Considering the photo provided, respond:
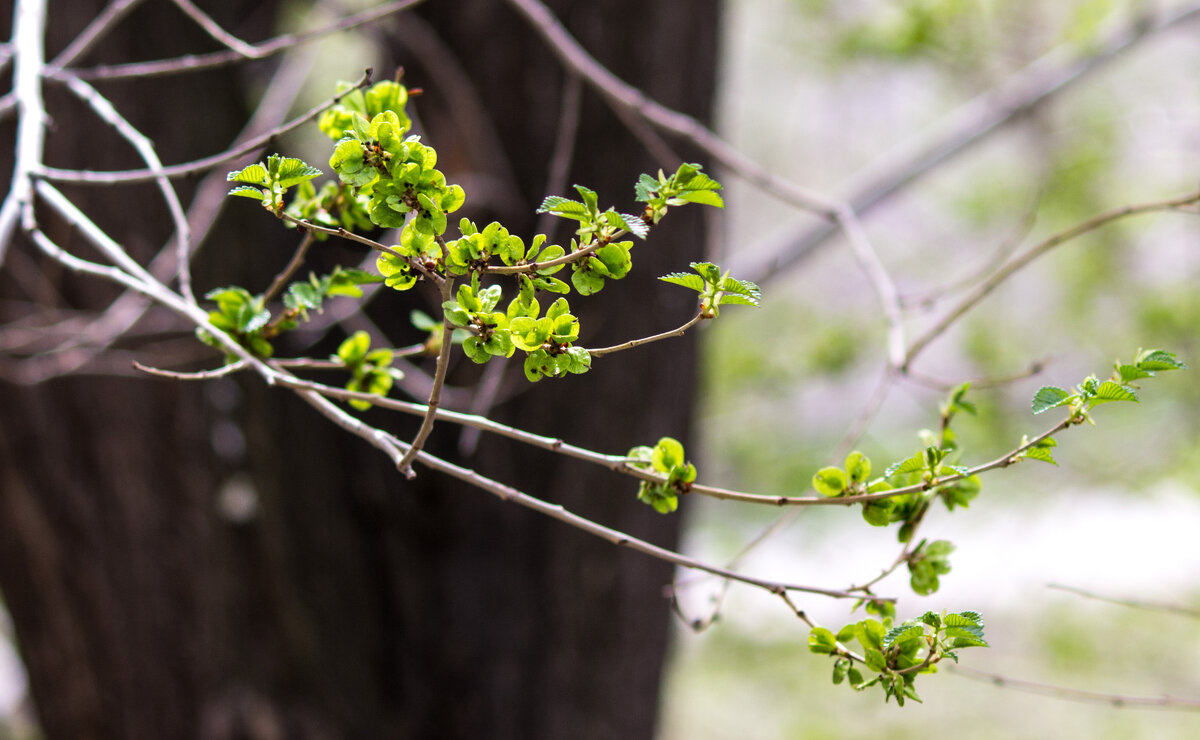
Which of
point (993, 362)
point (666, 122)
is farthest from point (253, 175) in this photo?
point (993, 362)

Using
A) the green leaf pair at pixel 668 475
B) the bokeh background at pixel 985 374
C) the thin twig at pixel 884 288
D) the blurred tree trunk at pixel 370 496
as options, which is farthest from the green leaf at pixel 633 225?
the blurred tree trunk at pixel 370 496

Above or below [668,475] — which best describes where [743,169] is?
above

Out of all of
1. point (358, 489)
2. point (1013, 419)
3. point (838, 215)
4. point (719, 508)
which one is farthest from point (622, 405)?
point (719, 508)

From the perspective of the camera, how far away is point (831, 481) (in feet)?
1.64

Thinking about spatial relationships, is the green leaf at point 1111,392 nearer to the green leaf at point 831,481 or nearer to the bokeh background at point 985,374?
the green leaf at point 831,481

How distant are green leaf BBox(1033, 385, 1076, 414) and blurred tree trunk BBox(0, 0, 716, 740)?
3.31 ft

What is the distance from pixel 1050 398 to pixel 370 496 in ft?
4.08

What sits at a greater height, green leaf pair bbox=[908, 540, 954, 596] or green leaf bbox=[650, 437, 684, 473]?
green leaf bbox=[650, 437, 684, 473]

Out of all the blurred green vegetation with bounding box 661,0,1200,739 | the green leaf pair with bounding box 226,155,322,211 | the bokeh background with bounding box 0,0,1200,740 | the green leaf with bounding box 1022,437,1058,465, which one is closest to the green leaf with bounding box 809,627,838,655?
the green leaf with bounding box 1022,437,1058,465

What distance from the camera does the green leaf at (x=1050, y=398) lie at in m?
0.44

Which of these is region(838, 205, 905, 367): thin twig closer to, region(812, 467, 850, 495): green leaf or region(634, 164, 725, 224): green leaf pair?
region(812, 467, 850, 495): green leaf

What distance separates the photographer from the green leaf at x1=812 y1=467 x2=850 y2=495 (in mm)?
495

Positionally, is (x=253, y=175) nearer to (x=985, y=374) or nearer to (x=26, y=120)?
(x=26, y=120)

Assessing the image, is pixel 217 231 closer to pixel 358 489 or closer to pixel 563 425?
pixel 358 489
